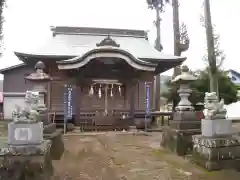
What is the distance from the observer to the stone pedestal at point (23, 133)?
471cm

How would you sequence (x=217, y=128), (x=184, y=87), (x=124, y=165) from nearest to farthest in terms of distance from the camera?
(x=217, y=128), (x=124, y=165), (x=184, y=87)

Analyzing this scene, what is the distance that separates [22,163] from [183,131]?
4239mm

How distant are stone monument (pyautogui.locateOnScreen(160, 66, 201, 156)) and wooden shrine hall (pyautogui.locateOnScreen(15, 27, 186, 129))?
616 cm

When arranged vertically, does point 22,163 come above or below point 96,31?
below

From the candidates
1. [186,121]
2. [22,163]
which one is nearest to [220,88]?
[186,121]

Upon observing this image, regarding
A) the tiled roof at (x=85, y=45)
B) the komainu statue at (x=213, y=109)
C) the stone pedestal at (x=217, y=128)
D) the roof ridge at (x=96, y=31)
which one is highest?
the roof ridge at (x=96, y=31)

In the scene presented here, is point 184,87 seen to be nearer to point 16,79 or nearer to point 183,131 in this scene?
point 183,131

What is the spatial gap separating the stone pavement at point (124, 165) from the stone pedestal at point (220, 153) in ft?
0.81

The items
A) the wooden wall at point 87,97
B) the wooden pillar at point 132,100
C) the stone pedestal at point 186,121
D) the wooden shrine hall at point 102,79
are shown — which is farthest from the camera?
the wooden wall at point 87,97

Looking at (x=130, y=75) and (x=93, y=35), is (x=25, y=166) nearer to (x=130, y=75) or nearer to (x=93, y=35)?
(x=130, y=75)

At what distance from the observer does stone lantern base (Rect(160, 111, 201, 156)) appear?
6.97 metres

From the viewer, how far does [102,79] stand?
14992 mm

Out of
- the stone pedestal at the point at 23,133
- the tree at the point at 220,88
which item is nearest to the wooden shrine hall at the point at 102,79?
the tree at the point at 220,88

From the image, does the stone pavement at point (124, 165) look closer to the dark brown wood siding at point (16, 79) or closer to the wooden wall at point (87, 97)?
the wooden wall at point (87, 97)
